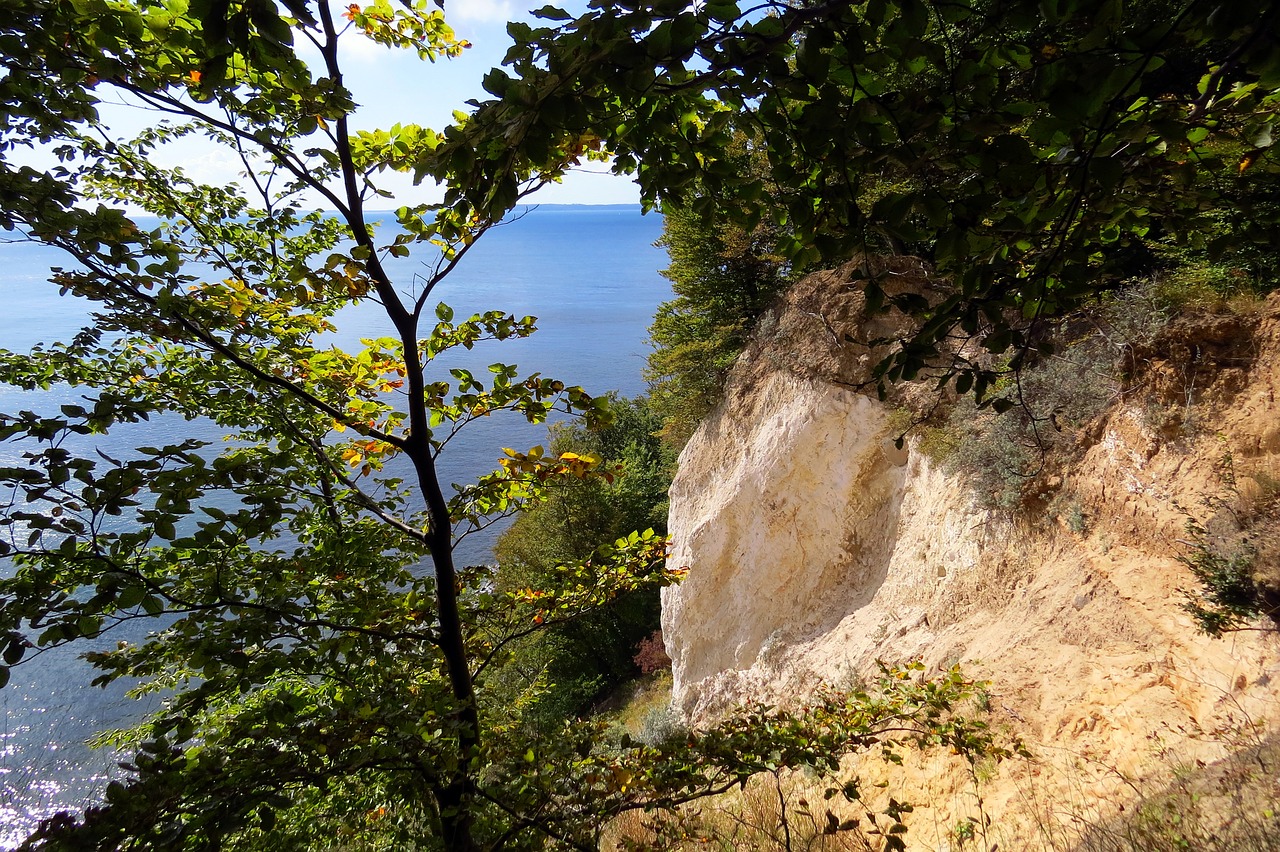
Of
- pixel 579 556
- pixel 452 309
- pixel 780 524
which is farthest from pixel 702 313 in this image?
pixel 452 309

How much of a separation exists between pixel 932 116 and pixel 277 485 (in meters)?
2.36

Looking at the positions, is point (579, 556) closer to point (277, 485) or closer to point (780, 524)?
point (780, 524)

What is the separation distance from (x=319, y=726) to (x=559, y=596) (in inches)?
64.7

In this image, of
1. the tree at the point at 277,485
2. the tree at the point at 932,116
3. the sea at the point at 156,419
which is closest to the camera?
the tree at the point at 932,116

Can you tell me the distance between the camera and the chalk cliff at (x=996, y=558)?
5.21 m

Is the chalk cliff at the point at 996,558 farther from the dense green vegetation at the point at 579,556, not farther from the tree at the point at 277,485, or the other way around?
the dense green vegetation at the point at 579,556

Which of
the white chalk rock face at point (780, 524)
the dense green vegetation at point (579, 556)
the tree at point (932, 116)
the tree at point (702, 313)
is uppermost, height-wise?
the tree at point (932, 116)

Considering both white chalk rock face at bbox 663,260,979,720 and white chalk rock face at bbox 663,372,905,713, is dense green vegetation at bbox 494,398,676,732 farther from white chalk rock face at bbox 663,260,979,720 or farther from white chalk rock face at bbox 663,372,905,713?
white chalk rock face at bbox 663,260,979,720

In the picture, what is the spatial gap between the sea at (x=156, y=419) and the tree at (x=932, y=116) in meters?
1.27

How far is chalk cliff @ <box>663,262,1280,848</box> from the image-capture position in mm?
5215

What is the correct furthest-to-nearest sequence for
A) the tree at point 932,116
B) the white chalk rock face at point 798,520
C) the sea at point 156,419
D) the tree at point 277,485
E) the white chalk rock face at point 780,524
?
1. the sea at point 156,419
2. the white chalk rock face at point 780,524
3. the white chalk rock face at point 798,520
4. the tree at point 277,485
5. the tree at point 932,116

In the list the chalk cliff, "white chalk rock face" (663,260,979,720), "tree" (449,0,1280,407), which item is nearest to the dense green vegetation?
"white chalk rock face" (663,260,979,720)

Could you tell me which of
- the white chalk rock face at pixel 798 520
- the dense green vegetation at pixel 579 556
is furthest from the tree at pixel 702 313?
the dense green vegetation at pixel 579 556

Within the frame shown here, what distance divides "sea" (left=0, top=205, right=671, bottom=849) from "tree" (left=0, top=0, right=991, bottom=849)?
30 centimetres
